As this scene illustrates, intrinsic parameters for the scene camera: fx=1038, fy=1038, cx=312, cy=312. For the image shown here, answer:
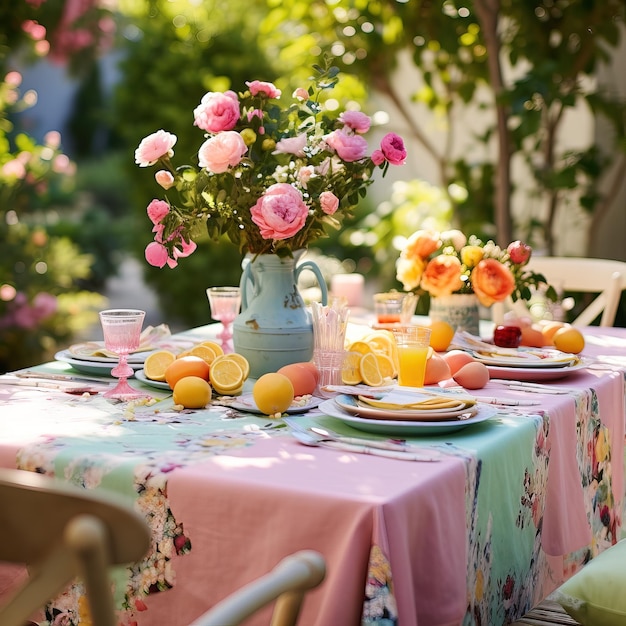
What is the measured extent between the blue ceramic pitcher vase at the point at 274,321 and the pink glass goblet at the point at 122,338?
0.81 feet

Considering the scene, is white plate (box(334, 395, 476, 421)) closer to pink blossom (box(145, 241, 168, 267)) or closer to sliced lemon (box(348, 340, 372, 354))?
sliced lemon (box(348, 340, 372, 354))

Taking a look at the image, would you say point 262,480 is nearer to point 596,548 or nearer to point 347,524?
point 347,524

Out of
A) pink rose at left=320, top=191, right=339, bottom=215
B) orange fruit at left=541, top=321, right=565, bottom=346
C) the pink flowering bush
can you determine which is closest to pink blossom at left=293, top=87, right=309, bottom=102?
the pink flowering bush

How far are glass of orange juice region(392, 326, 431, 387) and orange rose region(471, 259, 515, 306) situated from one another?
1.57 feet

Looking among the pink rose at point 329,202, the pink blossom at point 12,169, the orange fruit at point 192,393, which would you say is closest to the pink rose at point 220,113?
the pink rose at point 329,202

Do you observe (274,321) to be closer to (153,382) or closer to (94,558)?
(153,382)

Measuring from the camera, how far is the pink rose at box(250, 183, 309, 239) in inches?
74.8

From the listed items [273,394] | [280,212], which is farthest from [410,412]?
[280,212]

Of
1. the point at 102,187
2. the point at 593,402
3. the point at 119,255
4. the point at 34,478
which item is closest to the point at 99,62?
the point at 102,187

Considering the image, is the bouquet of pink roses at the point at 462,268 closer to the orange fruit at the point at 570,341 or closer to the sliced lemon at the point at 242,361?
the orange fruit at the point at 570,341

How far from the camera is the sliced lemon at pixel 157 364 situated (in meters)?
2.02

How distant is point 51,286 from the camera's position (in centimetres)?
495

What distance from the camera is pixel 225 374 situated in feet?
6.40

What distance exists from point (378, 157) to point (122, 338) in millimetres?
600
